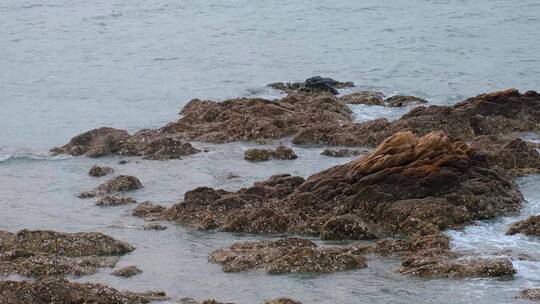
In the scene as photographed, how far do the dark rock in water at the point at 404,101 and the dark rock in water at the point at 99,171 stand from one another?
9.35 meters

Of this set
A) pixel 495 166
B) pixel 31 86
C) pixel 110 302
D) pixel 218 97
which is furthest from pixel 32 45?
pixel 110 302

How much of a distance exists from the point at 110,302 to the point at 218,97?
18.5 metres

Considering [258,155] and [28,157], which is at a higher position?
[258,155]

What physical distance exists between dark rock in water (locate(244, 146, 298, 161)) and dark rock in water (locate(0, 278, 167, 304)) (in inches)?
364

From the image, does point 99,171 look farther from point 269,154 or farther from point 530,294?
point 530,294

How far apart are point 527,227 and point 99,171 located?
983 cm

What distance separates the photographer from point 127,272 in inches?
605

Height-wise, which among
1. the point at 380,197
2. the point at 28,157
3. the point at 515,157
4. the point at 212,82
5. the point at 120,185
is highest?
the point at 380,197

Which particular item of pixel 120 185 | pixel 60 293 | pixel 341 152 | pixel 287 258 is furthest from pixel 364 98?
pixel 60 293

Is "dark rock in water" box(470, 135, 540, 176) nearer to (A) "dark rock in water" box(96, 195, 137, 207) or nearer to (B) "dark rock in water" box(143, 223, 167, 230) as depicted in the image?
(B) "dark rock in water" box(143, 223, 167, 230)

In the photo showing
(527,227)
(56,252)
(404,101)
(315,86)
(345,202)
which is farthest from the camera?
(315,86)

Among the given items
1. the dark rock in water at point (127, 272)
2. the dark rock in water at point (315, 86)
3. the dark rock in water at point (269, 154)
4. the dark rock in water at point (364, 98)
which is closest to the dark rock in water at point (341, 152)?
the dark rock in water at point (269, 154)

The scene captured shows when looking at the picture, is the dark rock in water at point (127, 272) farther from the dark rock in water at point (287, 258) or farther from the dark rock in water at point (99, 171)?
the dark rock in water at point (99, 171)

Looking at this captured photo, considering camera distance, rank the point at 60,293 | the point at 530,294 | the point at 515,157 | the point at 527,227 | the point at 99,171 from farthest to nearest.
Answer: the point at 99,171 → the point at 515,157 → the point at 527,227 → the point at 530,294 → the point at 60,293
